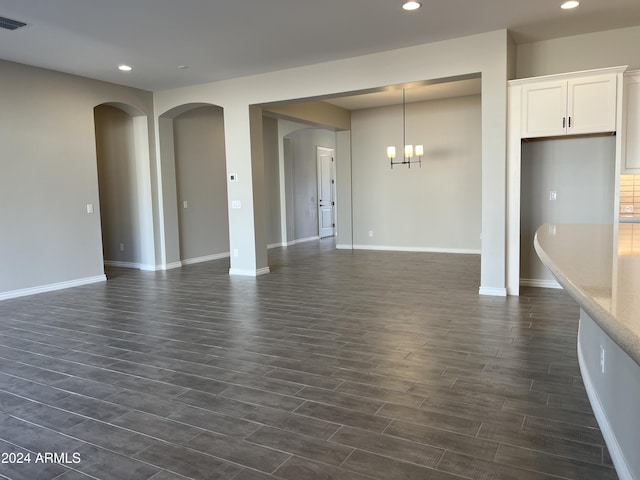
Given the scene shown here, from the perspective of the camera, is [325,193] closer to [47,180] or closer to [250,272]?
[250,272]

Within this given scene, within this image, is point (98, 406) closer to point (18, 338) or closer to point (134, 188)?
point (18, 338)

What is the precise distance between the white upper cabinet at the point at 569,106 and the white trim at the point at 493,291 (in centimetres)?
176

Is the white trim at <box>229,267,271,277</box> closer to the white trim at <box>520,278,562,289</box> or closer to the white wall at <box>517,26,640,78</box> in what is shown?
the white trim at <box>520,278,562,289</box>

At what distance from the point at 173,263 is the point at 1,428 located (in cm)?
573

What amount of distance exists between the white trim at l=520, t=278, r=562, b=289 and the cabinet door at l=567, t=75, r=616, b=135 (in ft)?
6.05

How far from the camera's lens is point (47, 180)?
6.34 metres

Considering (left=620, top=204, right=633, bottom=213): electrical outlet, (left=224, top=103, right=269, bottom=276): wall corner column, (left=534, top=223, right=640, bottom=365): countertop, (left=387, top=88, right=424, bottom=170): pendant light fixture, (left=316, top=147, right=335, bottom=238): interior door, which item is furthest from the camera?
(left=316, top=147, right=335, bottom=238): interior door

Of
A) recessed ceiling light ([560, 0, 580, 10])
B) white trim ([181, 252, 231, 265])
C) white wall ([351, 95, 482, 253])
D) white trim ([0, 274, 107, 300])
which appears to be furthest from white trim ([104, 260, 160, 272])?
recessed ceiling light ([560, 0, 580, 10])

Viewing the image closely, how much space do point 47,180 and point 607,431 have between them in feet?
22.1

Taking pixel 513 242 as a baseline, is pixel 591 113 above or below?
above

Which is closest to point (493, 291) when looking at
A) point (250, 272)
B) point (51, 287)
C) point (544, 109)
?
point (544, 109)

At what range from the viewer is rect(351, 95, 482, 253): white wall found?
890cm

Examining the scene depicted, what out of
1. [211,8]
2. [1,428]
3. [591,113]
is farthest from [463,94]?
[1,428]

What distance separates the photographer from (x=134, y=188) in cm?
805
